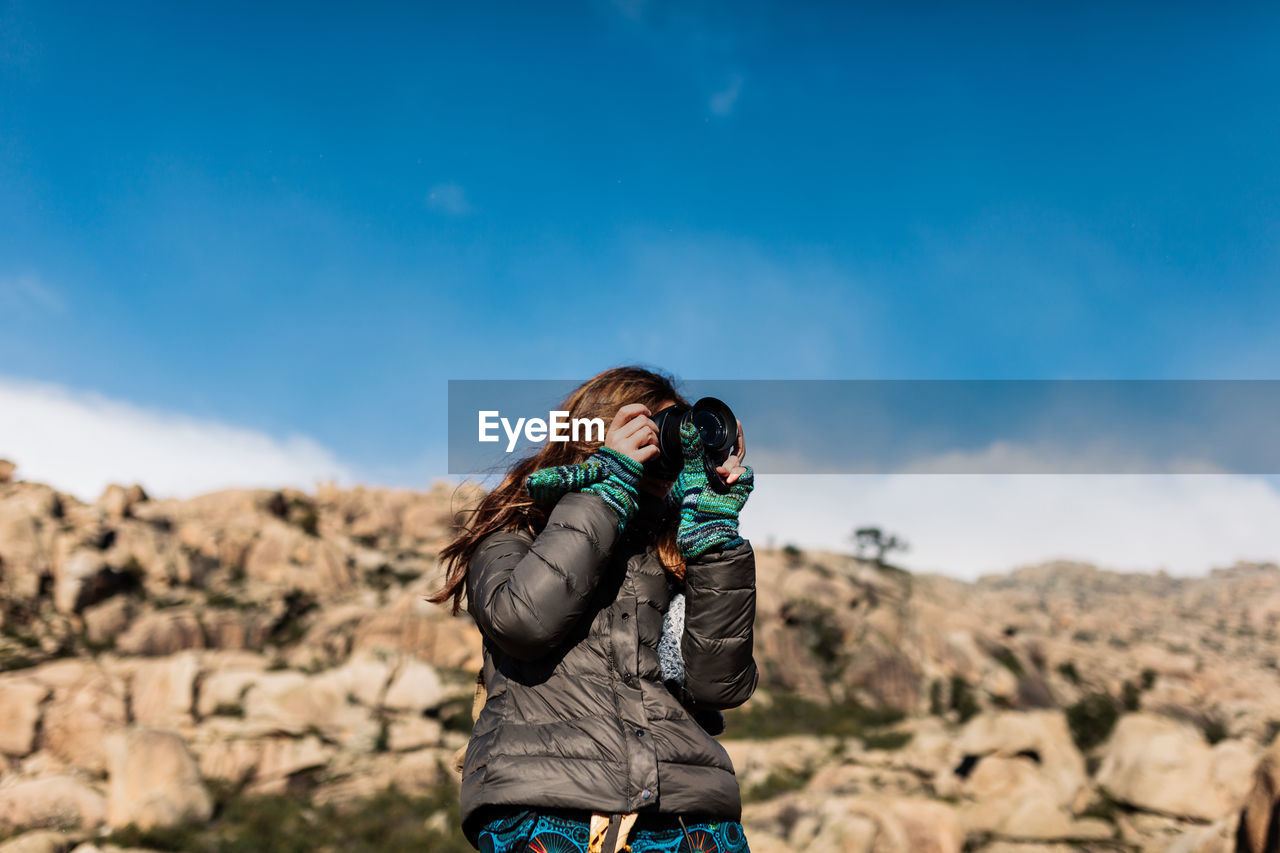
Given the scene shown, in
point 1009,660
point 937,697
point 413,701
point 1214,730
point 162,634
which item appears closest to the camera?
point 413,701

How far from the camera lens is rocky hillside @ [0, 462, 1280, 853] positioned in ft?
35.0

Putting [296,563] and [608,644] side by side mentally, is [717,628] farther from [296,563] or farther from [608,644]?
[296,563]

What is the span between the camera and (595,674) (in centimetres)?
158

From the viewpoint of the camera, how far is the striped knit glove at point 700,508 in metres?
1.70

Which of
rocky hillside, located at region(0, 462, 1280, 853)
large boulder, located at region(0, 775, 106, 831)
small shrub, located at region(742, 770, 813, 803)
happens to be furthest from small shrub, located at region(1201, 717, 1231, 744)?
large boulder, located at region(0, 775, 106, 831)

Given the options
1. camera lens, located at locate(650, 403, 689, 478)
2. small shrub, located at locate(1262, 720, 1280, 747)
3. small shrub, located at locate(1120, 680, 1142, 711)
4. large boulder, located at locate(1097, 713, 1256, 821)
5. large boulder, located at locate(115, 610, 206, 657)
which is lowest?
small shrub, located at locate(1262, 720, 1280, 747)

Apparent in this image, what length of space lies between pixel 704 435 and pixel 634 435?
0.60 ft

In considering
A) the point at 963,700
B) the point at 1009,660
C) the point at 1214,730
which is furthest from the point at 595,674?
the point at 1009,660

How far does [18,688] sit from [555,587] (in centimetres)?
2061

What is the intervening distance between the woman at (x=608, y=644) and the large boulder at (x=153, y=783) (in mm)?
11781

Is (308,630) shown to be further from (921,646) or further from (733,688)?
(733,688)

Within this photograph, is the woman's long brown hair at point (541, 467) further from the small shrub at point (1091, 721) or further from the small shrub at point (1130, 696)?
the small shrub at point (1130, 696)

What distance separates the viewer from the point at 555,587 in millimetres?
1493

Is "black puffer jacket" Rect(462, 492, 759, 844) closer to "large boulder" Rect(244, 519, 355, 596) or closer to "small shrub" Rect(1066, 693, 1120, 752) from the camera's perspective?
"small shrub" Rect(1066, 693, 1120, 752)
